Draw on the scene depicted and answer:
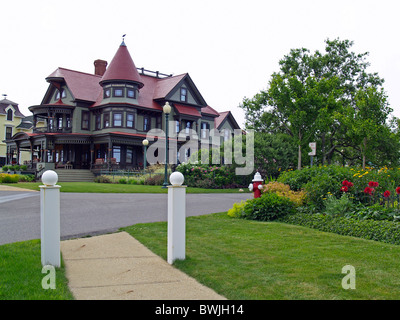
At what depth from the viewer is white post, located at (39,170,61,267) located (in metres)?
4.94

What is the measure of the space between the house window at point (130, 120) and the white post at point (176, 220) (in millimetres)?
31132

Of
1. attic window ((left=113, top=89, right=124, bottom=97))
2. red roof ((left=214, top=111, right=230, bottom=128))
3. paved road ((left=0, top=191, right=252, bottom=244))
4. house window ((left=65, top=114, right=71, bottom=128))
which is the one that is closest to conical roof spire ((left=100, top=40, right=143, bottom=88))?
attic window ((left=113, top=89, right=124, bottom=97))

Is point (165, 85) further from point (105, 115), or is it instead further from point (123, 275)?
point (123, 275)

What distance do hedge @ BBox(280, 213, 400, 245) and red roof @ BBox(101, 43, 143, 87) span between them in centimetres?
2948

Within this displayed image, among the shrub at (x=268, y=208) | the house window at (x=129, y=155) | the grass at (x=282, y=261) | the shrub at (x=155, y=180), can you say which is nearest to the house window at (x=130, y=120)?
the house window at (x=129, y=155)

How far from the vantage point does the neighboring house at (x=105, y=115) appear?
3491 cm

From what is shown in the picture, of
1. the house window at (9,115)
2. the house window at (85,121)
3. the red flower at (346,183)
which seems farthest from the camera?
the house window at (9,115)

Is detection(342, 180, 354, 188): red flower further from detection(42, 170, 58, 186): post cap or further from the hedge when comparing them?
detection(42, 170, 58, 186): post cap

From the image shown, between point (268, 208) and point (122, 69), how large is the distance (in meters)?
29.5

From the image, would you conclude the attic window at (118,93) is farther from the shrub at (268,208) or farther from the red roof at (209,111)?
the shrub at (268,208)

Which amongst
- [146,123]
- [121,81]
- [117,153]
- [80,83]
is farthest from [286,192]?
[80,83]
